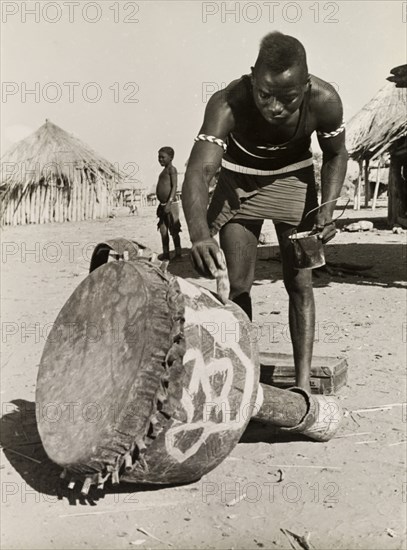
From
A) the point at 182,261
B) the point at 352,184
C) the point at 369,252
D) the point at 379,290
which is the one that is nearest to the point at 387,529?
the point at 379,290

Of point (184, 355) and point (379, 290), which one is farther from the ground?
point (184, 355)

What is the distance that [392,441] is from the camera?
3.29 meters

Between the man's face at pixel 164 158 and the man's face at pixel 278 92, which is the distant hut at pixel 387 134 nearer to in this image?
the man's face at pixel 164 158

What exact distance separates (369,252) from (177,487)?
29.1 ft

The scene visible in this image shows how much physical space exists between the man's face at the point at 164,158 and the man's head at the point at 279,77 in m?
7.79

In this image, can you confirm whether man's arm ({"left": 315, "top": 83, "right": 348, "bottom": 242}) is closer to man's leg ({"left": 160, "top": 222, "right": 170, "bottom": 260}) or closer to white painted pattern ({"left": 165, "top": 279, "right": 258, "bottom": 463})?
white painted pattern ({"left": 165, "top": 279, "right": 258, "bottom": 463})

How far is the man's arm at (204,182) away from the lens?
2.64m

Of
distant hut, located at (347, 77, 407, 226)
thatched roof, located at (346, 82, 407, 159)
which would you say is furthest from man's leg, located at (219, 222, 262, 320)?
thatched roof, located at (346, 82, 407, 159)

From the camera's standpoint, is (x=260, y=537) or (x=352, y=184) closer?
(x=260, y=537)

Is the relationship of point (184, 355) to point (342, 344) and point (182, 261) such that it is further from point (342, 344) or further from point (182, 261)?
point (182, 261)

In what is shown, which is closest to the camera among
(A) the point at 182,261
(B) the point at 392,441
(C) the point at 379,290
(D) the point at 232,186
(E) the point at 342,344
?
(B) the point at 392,441

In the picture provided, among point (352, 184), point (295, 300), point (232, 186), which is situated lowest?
point (352, 184)

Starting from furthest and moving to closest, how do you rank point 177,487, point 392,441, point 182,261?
point 182,261, point 392,441, point 177,487

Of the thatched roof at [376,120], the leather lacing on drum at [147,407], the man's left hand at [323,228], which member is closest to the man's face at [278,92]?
the man's left hand at [323,228]
